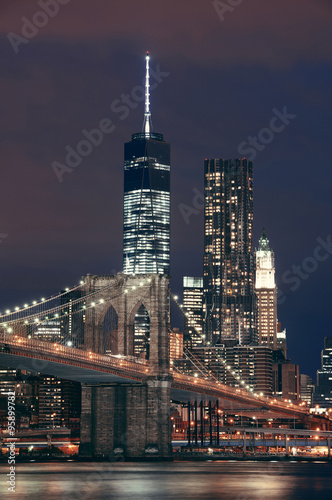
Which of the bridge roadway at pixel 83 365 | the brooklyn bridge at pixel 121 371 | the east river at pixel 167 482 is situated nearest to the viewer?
the east river at pixel 167 482

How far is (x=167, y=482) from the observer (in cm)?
8188

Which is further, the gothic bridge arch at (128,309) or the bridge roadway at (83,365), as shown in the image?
the gothic bridge arch at (128,309)

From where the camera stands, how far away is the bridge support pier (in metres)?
114

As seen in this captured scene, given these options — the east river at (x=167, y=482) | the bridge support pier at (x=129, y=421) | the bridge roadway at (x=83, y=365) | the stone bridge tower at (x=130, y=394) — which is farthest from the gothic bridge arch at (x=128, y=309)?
the east river at (x=167, y=482)

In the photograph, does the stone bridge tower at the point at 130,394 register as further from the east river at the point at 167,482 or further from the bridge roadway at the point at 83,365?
the east river at the point at 167,482

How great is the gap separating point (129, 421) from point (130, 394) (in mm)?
2701

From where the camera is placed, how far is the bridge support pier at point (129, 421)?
4491 inches

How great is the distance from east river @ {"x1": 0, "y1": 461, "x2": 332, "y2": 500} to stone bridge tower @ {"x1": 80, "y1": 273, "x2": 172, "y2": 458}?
627 cm

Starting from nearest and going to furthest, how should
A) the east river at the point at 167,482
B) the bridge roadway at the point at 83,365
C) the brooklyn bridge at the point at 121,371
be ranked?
the east river at the point at 167,482 → the bridge roadway at the point at 83,365 → the brooklyn bridge at the point at 121,371

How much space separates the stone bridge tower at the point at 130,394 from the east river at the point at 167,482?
6.27m

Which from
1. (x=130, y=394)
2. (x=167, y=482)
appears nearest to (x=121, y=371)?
(x=130, y=394)

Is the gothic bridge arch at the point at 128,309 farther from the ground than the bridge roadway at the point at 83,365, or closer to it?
farther from the ground

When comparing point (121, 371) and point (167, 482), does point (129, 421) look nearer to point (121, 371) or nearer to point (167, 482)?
point (121, 371)

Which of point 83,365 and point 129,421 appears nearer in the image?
point 83,365
